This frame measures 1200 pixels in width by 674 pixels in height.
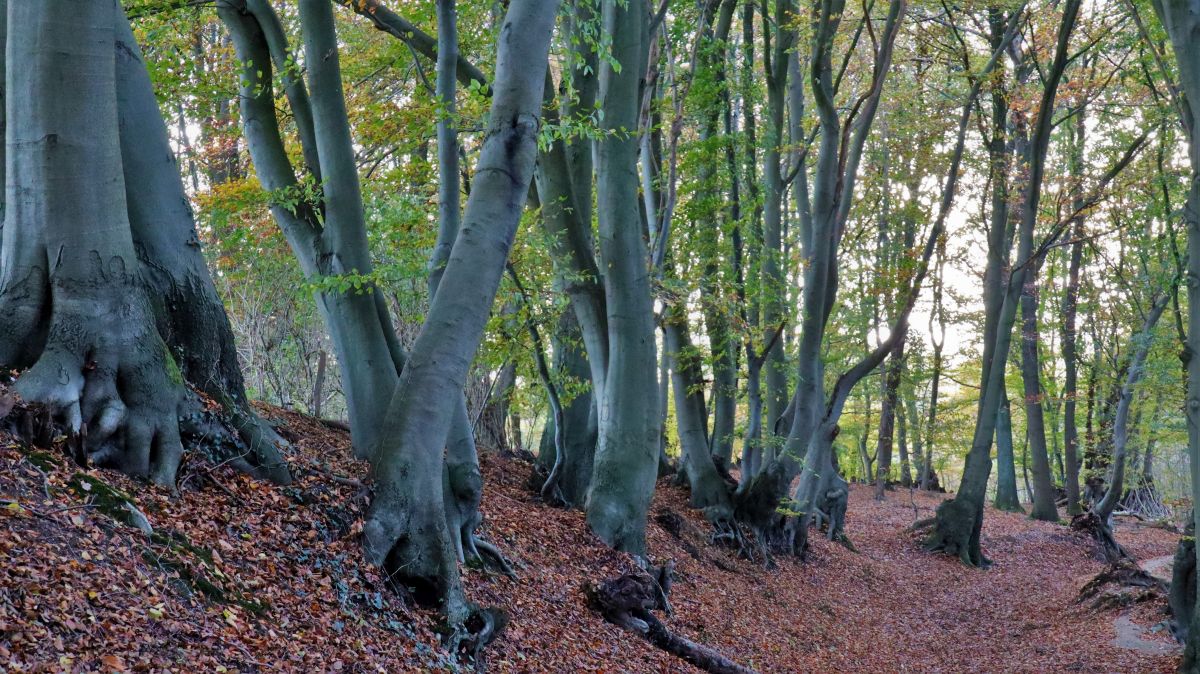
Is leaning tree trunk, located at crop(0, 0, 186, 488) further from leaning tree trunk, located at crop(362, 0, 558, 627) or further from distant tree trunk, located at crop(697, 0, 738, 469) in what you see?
distant tree trunk, located at crop(697, 0, 738, 469)

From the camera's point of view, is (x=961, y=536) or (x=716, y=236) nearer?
(x=716, y=236)

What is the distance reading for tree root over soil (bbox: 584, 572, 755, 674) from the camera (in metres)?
7.80

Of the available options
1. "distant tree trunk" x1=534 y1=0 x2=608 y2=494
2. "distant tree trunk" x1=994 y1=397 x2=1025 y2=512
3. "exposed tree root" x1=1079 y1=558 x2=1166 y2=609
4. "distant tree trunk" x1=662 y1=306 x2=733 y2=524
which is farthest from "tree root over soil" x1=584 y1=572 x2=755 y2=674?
"distant tree trunk" x1=994 y1=397 x2=1025 y2=512

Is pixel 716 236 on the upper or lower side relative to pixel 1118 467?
upper

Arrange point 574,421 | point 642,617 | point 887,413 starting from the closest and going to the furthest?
point 642,617 < point 574,421 < point 887,413

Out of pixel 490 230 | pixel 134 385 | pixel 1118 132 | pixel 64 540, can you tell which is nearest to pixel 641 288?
pixel 490 230

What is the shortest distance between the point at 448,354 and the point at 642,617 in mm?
3715

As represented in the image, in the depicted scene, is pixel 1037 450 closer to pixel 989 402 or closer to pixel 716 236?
pixel 989 402

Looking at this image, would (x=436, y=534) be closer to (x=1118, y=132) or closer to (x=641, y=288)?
(x=641, y=288)

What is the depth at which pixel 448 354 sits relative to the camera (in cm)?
562

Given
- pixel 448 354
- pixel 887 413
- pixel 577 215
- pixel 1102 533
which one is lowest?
pixel 1102 533

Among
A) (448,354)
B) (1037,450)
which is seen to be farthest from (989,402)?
(448,354)

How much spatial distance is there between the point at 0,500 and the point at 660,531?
889 cm

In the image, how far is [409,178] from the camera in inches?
448
